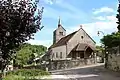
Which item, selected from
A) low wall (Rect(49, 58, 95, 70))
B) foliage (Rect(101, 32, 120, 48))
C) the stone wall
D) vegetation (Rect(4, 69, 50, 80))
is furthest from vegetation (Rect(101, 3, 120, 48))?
vegetation (Rect(4, 69, 50, 80))

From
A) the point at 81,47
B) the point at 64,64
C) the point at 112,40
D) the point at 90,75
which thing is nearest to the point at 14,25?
the point at 90,75

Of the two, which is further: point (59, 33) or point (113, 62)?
point (59, 33)

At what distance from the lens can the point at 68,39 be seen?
75.7m

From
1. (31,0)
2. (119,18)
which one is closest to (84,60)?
(119,18)

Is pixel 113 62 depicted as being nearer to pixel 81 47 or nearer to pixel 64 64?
pixel 64 64

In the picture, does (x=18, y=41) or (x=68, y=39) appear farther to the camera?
(x=68, y=39)

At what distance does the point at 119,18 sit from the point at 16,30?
2520cm

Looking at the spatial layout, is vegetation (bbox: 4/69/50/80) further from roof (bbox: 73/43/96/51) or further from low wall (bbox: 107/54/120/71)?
roof (bbox: 73/43/96/51)

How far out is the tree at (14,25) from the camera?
40.4 feet

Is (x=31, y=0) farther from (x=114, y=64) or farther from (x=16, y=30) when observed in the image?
(x=114, y=64)

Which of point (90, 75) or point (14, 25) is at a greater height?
point (14, 25)

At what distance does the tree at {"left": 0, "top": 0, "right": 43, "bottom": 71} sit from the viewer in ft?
40.4

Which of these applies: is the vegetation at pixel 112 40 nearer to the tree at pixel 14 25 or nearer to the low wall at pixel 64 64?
the low wall at pixel 64 64

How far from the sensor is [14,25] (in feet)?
41.0
